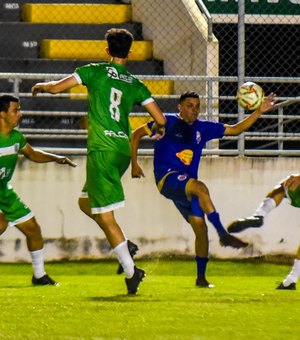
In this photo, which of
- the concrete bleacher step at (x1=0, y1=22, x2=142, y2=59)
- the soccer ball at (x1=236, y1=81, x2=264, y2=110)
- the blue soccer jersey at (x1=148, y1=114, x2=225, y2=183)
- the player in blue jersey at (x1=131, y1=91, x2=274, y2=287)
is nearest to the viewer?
the player in blue jersey at (x1=131, y1=91, x2=274, y2=287)

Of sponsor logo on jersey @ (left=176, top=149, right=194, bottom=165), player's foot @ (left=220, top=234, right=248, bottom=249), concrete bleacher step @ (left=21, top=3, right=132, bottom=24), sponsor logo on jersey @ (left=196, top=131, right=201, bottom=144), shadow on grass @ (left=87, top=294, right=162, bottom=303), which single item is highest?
concrete bleacher step @ (left=21, top=3, right=132, bottom=24)

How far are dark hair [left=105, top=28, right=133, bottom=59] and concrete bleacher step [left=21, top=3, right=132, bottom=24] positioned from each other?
6899 mm

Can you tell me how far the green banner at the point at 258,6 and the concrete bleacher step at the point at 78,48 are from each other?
1.02 meters

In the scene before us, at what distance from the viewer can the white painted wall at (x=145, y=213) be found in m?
13.7

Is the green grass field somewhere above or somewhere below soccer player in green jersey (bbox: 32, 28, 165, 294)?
below

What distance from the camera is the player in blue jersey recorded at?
11.6m

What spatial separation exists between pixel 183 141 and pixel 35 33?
5.46 meters

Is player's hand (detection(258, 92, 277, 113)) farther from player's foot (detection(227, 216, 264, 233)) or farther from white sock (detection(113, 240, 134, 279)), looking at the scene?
white sock (detection(113, 240, 134, 279))

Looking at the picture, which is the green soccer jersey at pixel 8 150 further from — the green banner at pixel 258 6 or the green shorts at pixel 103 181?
the green banner at pixel 258 6

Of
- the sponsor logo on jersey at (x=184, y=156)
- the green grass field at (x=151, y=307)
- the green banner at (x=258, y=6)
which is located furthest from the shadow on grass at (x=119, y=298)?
the green banner at (x=258, y=6)

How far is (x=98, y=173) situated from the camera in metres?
10.4

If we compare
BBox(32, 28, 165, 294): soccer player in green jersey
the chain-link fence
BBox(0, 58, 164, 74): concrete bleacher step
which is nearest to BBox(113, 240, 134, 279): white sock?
BBox(32, 28, 165, 294): soccer player in green jersey

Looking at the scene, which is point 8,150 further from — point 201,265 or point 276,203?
point 276,203

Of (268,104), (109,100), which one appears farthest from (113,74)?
(268,104)
